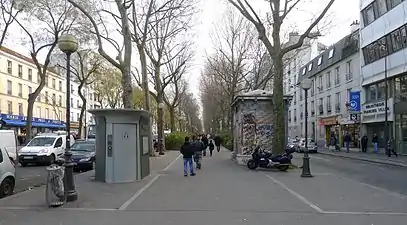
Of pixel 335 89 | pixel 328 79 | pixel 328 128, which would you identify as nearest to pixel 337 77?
pixel 335 89

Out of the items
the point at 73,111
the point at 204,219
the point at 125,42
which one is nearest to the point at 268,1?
the point at 125,42

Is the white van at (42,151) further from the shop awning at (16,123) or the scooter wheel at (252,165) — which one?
the shop awning at (16,123)

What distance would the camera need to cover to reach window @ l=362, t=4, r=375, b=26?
41.2m

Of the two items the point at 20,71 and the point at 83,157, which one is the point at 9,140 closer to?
the point at 83,157

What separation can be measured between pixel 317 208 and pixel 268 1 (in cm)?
1437

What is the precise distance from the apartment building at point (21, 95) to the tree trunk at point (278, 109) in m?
41.3

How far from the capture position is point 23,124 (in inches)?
2525

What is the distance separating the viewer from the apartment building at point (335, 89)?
47062 mm

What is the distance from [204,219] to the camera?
898cm

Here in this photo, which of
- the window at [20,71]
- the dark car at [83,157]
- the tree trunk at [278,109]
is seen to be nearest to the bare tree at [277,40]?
the tree trunk at [278,109]

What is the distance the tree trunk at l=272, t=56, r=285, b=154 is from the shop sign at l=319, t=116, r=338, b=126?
30550mm

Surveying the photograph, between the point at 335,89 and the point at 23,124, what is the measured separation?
1573 inches

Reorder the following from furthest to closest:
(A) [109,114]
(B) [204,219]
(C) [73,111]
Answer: (C) [73,111], (A) [109,114], (B) [204,219]

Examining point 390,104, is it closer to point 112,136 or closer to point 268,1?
point 268,1
